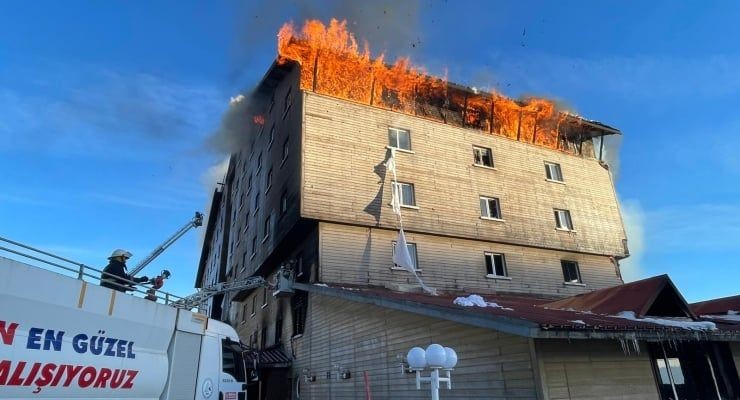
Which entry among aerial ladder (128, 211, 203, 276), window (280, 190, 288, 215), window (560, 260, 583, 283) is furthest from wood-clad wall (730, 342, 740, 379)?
aerial ladder (128, 211, 203, 276)

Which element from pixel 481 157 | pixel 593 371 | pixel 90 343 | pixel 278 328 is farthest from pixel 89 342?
pixel 481 157

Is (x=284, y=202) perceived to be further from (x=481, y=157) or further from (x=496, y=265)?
(x=481, y=157)

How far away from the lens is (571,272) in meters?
23.4

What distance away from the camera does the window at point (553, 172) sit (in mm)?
25438

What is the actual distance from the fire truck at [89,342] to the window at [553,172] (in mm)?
21624

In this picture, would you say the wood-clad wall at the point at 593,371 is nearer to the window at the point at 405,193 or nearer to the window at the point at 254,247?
the window at the point at 405,193

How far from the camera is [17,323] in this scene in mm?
5988

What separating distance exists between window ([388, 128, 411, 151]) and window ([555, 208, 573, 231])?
9.47 meters

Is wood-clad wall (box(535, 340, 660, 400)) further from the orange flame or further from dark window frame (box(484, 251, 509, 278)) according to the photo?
the orange flame

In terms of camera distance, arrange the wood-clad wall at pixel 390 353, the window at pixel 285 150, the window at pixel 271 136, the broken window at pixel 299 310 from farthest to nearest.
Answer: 1. the window at pixel 271 136
2. the window at pixel 285 150
3. the broken window at pixel 299 310
4. the wood-clad wall at pixel 390 353

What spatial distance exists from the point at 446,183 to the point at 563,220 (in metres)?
7.73

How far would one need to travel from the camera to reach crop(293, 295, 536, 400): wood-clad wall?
877 cm

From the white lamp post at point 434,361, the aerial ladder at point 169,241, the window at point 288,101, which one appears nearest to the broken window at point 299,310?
the window at point 288,101

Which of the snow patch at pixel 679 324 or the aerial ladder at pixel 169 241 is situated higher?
the aerial ladder at pixel 169 241
